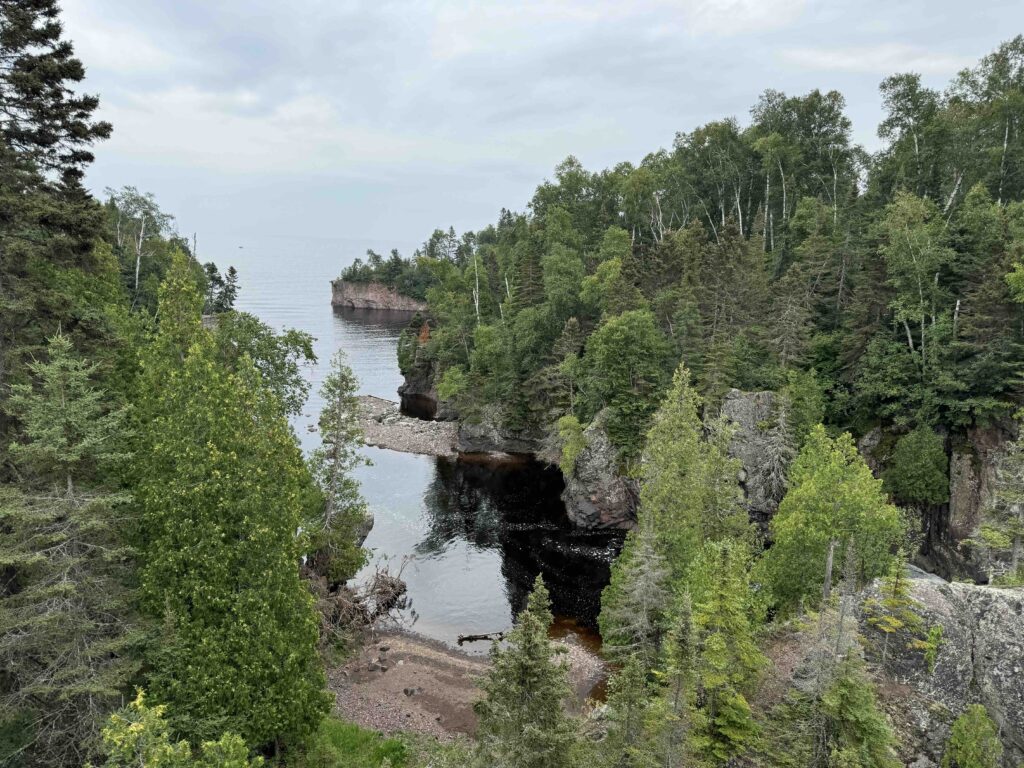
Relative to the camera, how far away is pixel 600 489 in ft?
148

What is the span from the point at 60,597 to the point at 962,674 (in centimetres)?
2460

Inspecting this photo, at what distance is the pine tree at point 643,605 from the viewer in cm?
2188

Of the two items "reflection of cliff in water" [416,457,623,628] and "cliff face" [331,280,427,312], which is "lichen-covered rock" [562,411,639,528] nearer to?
"reflection of cliff in water" [416,457,623,628]

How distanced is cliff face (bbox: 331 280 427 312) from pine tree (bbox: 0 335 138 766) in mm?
131806

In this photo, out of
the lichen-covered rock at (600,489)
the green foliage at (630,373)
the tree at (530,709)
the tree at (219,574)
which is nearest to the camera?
the tree at (530,709)

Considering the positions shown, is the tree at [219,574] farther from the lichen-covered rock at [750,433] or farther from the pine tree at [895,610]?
the lichen-covered rock at [750,433]

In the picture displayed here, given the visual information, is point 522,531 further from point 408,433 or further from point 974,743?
point 974,743

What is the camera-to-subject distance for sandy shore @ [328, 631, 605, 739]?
25.4 m

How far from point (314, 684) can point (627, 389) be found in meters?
32.7

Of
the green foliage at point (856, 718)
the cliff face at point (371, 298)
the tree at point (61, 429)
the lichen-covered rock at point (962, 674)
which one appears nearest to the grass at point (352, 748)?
the tree at point (61, 429)

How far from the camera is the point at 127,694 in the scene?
16438 millimetres

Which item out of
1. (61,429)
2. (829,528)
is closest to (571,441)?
(829,528)

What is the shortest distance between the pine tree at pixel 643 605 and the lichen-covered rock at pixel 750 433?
17638mm

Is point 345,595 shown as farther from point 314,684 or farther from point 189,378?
point 189,378
